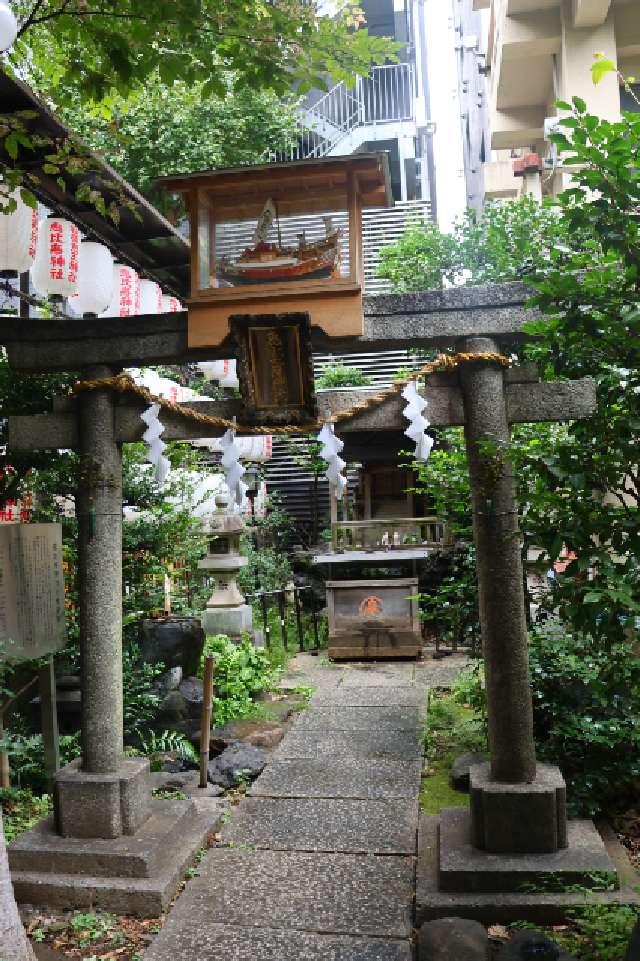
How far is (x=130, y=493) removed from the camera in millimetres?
9305

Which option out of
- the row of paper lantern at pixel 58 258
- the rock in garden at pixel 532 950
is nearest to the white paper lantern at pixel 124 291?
the row of paper lantern at pixel 58 258

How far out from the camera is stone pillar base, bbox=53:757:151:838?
5.64 metres

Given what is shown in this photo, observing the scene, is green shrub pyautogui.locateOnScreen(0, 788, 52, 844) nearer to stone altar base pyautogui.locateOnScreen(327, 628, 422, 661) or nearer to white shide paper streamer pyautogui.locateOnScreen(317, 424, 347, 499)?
white shide paper streamer pyautogui.locateOnScreen(317, 424, 347, 499)

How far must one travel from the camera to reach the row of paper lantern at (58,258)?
6.25 m

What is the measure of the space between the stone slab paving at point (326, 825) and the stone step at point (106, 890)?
0.84 meters

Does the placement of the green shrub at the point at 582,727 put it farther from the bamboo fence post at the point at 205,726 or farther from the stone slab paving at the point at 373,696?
the stone slab paving at the point at 373,696

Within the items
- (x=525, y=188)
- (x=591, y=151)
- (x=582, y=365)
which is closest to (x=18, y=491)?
(x=582, y=365)

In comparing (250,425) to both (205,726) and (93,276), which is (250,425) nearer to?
(93,276)

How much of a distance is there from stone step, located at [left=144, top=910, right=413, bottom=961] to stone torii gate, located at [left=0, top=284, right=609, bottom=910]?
47 centimetres

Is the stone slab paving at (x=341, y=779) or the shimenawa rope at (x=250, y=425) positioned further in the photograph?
the stone slab paving at (x=341, y=779)

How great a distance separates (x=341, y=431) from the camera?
19.1ft

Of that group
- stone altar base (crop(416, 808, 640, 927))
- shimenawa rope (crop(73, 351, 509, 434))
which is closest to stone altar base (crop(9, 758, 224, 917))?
stone altar base (crop(416, 808, 640, 927))

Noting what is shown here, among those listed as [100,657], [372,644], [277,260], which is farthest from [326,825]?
[372,644]

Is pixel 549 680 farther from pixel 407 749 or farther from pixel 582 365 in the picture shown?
pixel 582 365
